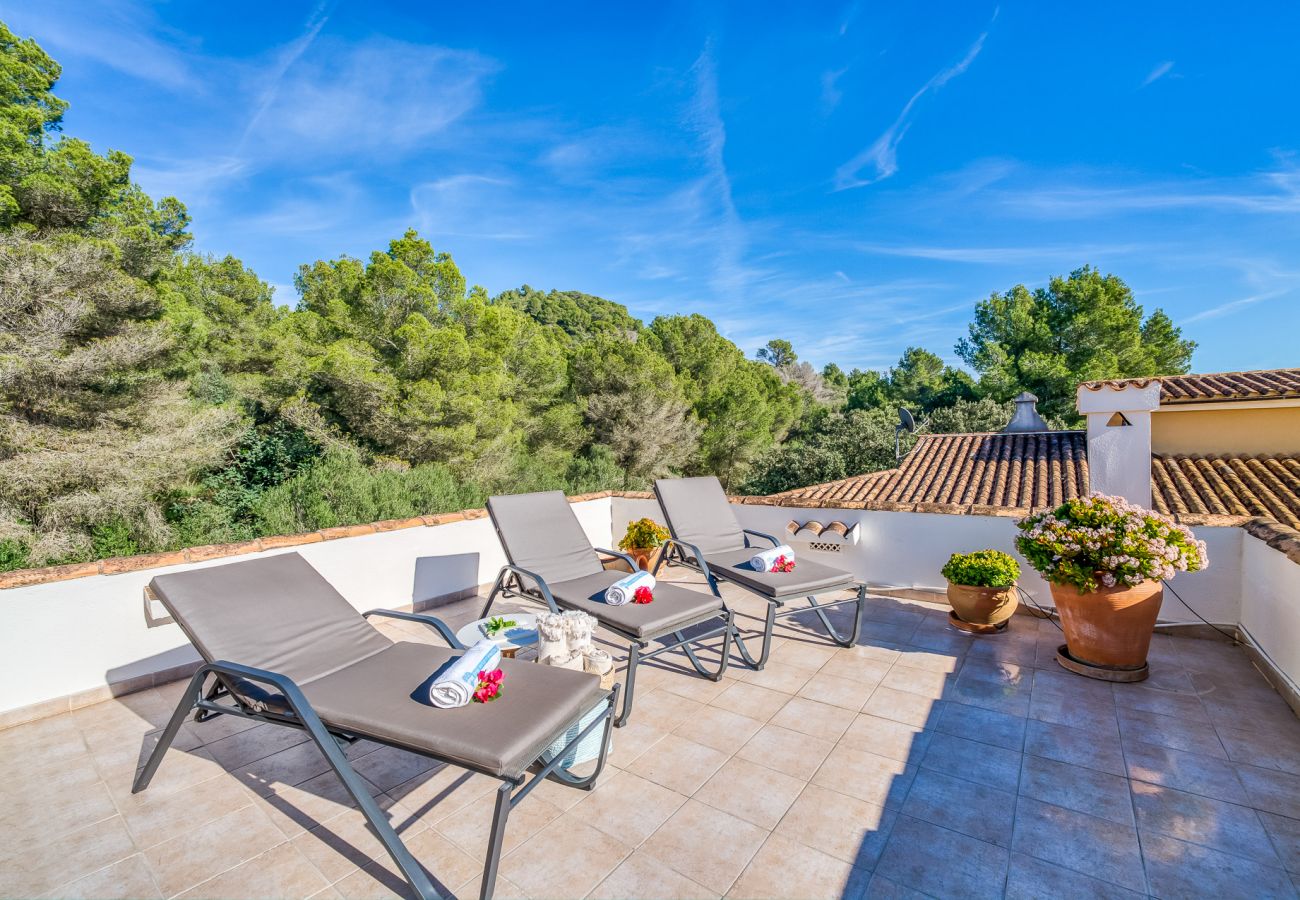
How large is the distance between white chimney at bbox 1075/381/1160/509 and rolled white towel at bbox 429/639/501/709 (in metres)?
5.58

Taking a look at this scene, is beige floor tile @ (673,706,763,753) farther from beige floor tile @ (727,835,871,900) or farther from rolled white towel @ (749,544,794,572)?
rolled white towel @ (749,544,794,572)

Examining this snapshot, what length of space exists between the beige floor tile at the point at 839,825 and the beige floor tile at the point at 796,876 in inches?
2.0

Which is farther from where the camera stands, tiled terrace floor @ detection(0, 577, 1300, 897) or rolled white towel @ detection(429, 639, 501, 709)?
rolled white towel @ detection(429, 639, 501, 709)


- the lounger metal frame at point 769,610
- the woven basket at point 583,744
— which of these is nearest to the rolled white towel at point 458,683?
the woven basket at point 583,744

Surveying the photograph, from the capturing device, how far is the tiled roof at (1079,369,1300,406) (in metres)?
7.10

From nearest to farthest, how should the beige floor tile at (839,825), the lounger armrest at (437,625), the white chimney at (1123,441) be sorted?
the beige floor tile at (839,825) → the lounger armrest at (437,625) → the white chimney at (1123,441)

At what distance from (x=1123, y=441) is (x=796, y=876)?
5380 millimetres

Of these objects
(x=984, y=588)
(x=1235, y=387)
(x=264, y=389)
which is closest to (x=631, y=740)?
(x=984, y=588)

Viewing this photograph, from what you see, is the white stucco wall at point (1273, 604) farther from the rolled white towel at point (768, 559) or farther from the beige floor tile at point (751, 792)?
the beige floor tile at point (751, 792)

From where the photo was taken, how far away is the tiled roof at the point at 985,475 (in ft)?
28.0

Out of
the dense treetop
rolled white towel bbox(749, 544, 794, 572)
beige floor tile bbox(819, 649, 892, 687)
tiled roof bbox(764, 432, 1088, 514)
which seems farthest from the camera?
tiled roof bbox(764, 432, 1088, 514)

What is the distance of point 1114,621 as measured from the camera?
10.7 ft

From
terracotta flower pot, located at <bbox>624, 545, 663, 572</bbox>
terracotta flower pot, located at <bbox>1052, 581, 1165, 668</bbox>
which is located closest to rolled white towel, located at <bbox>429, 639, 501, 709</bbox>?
terracotta flower pot, located at <bbox>1052, 581, 1165, 668</bbox>

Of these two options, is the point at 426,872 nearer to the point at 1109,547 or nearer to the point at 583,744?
the point at 583,744
